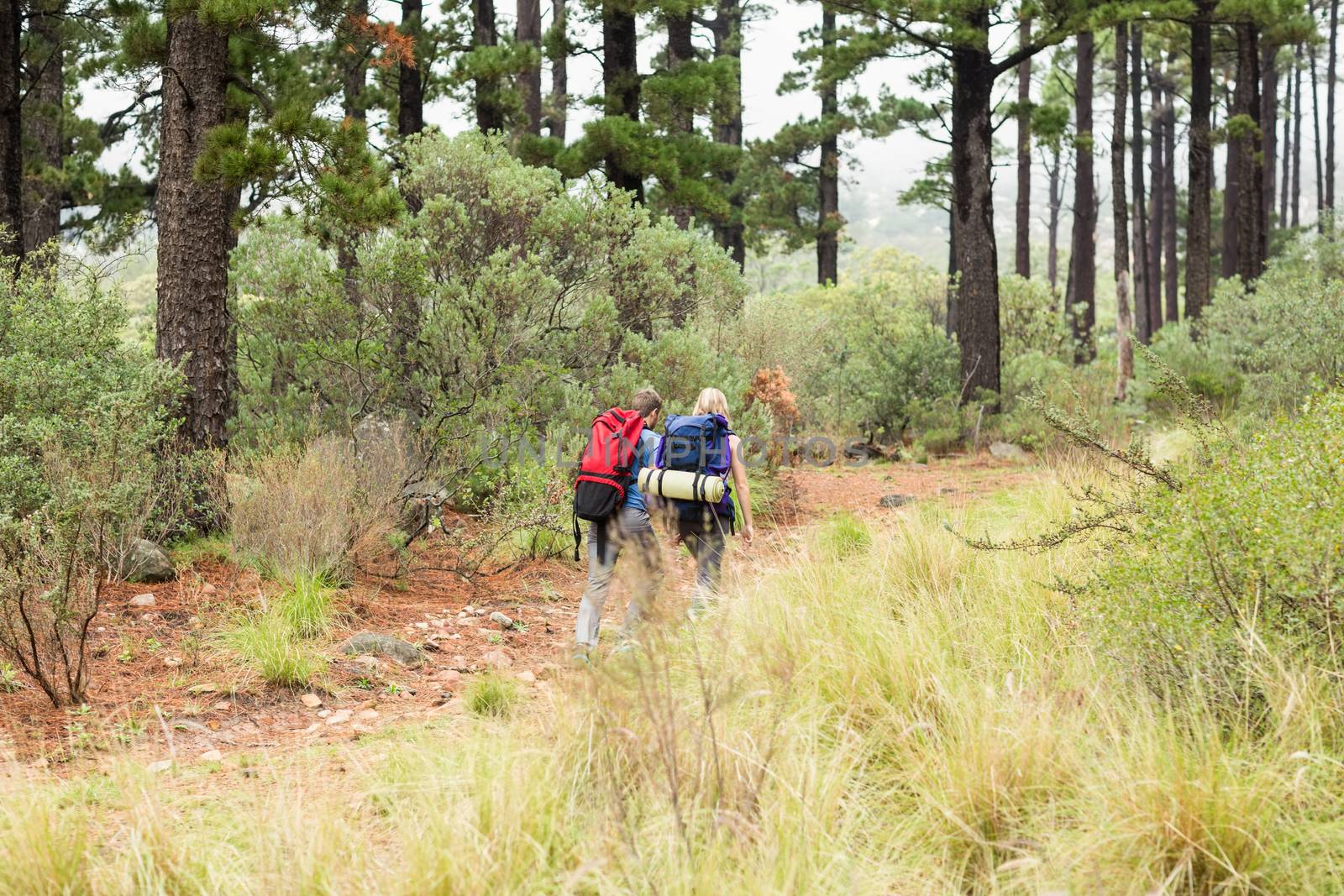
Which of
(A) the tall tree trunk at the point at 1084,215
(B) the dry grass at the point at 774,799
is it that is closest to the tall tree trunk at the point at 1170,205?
(A) the tall tree trunk at the point at 1084,215

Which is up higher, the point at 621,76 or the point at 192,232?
the point at 621,76

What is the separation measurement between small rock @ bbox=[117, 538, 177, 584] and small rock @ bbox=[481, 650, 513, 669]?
2271 mm

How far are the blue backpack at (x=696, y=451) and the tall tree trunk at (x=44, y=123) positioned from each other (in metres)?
10.9

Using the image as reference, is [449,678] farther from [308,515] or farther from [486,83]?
[486,83]

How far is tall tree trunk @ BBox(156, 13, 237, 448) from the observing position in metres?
7.61

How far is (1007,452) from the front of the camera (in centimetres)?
1481

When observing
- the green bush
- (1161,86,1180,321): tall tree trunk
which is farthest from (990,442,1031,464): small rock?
(1161,86,1180,321): tall tree trunk

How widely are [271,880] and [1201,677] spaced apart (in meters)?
2.83

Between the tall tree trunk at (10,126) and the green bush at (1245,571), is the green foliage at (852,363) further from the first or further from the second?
the green bush at (1245,571)

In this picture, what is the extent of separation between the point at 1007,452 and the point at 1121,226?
748cm

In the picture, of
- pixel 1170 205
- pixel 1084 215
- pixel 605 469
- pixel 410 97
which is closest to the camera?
pixel 605 469

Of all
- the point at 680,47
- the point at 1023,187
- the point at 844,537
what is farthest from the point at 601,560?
the point at 1023,187

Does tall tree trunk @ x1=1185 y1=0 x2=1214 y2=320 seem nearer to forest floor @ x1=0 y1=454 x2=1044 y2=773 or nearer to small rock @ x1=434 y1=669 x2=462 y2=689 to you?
forest floor @ x1=0 y1=454 x2=1044 y2=773

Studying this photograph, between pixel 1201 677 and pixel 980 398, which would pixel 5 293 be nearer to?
pixel 1201 677
